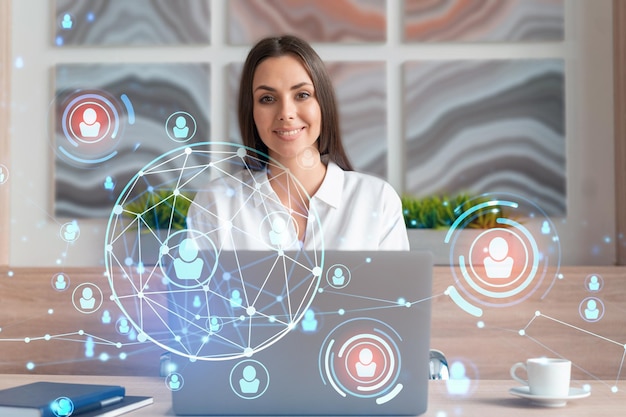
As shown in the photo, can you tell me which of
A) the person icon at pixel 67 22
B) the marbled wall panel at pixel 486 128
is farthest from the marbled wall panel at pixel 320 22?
the person icon at pixel 67 22

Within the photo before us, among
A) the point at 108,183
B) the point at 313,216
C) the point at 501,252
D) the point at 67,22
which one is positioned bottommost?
the point at 501,252

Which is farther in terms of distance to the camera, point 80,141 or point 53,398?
point 80,141

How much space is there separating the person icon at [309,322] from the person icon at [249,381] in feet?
0.30

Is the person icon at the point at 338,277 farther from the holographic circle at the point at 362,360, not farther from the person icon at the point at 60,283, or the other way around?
the person icon at the point at 60,283

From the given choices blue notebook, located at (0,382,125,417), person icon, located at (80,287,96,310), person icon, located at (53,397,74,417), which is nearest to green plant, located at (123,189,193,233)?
person icon, located at (80,287,96,310)

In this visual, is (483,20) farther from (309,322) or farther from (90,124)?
(309,322)

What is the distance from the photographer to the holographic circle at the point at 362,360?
1.02 meters

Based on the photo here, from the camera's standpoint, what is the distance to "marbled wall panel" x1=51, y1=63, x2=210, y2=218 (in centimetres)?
289

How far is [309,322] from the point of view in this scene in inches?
40.1

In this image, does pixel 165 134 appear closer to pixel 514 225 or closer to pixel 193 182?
pixel 193 182

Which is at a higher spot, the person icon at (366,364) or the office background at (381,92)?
the office background at (381,92)

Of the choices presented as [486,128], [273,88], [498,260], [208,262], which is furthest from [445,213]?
[208,262]

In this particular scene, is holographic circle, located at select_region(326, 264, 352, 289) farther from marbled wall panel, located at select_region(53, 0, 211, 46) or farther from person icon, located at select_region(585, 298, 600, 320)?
marbled wall panel, located at select_region(53, 0, 211, 46)

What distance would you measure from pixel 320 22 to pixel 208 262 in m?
2.08
